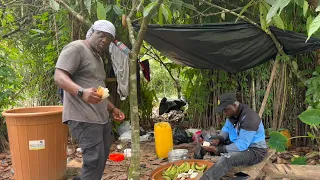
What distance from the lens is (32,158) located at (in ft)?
9.93

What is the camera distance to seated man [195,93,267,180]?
3.03m

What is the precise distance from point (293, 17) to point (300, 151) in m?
1.80

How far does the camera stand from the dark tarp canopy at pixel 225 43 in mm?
3607

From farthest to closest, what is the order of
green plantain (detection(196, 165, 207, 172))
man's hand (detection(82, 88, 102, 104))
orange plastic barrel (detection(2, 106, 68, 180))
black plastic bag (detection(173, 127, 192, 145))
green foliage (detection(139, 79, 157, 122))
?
green foliage (detection(139, 79, 157, 122))
black plastic bag (detection(173, 127, 192, 145))
green plantain (detection(196, 165, 207, 172))
orange plastic barrel (detection(2, 106, 68, 180))
man's hand (detection(82, 88, 102, 104))

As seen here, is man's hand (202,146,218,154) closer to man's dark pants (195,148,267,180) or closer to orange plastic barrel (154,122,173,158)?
man's dark pants (195,148,267,180)

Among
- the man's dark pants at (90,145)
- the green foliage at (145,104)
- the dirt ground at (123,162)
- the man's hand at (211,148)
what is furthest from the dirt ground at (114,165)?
the green foliage at (145,104)

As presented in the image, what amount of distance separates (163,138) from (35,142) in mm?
1788

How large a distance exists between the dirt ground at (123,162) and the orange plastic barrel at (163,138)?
0.12 m

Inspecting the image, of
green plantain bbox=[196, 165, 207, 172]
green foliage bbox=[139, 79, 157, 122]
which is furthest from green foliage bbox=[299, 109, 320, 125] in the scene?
green foliage bbox=[139, 79, 157, 122]

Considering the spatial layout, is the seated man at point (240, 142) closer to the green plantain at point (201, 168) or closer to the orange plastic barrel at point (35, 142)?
the green plantain at point (201, 168)

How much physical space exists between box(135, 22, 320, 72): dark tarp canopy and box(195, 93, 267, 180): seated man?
922 mm

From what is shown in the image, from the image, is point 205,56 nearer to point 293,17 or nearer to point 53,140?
point 293,17

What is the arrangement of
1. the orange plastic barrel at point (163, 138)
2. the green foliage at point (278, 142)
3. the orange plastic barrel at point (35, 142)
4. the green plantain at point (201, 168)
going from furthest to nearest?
the orange plastic barrel at point (163, 138) < the green foliage at point (278, 142) < the green plantain at point (201, 168) < the orange plastic barrel at point (35, 142)

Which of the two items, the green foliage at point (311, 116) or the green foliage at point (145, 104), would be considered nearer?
the green foliage at point (311, 116)
